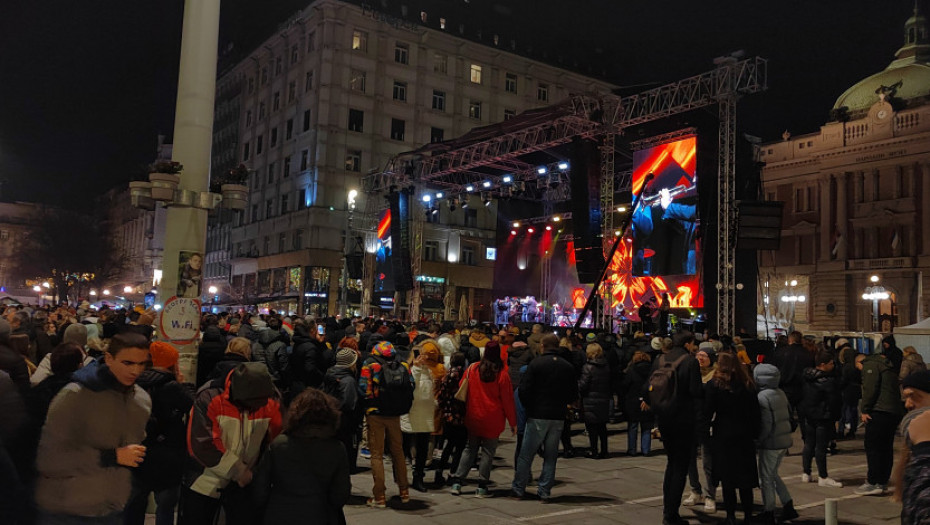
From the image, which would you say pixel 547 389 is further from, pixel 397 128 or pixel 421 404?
pixel 397 128

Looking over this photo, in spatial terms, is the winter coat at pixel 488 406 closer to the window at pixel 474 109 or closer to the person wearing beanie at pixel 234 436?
the person wearing beanie at pixel 234 436

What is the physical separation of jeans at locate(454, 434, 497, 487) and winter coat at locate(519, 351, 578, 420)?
2.00 ft

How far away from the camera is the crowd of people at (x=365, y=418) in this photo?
346 cm

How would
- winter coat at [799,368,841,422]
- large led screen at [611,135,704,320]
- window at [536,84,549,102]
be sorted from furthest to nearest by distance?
window at [536,84,549,102]
large led screen at [611,135,704,320]
winter coat at [799,368,841,422]

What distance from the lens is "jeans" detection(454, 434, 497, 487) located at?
7867mm

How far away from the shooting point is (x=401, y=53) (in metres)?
48.8

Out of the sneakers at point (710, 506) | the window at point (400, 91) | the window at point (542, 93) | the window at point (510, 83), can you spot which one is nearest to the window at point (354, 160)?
the window at point (400, 91)

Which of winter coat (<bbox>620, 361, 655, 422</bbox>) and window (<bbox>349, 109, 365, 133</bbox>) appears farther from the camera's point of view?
window (<bbox>349, 109, 365, 133</bbox>)

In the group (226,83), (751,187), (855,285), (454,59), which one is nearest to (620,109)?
(751,187)

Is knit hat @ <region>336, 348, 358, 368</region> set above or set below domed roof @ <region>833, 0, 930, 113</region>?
below

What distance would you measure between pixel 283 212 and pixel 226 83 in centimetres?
1939

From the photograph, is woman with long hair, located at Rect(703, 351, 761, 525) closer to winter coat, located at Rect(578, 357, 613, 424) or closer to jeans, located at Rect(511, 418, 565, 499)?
jeans, located at Rect(511, 418, 565, 499)

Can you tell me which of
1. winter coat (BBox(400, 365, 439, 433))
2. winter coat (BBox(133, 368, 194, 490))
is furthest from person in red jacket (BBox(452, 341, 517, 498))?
winter coat (BBox(133, 368, 194, 490))

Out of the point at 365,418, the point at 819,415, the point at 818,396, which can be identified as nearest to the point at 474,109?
the point at 818,396
